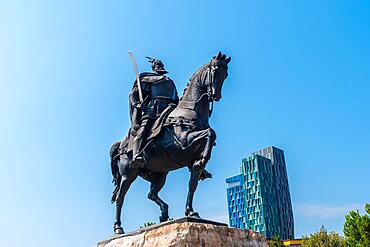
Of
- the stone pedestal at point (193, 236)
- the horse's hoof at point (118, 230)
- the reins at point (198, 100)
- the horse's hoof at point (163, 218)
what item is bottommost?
the stone pedestal at point (193, 236)

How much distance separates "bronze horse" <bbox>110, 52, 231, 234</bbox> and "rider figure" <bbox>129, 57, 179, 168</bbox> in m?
0.21

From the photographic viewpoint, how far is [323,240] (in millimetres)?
33562

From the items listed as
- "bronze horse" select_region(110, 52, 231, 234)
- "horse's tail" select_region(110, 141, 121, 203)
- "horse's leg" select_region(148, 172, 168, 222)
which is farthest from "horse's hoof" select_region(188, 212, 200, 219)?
"horse's tail" select_region(110, 141, 121, 203)

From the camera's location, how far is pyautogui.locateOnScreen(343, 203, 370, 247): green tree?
23.1 meters

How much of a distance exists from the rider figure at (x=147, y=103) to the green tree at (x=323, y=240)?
1072 inches

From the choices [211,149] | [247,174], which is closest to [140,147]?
[211,149]

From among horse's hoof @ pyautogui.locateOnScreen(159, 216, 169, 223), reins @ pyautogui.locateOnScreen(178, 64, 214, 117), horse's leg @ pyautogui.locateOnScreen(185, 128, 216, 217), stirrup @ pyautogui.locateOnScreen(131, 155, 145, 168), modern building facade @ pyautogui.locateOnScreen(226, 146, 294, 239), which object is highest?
modern building facade @ pyautogui.locateOnScreen(226, 146, 294, 239)

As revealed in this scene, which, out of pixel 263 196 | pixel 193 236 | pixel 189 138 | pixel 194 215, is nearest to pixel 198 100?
pixel 189 138

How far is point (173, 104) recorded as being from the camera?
888 centimetres

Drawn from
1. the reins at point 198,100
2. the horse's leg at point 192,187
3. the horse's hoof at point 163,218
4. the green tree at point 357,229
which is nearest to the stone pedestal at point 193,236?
the horse's leg at point 192,187

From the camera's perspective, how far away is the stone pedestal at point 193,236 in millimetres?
6637

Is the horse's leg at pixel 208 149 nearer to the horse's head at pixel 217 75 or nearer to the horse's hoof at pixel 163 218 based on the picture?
the horse's head at pixel 217 75

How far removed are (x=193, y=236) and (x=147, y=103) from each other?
3306 millimetres

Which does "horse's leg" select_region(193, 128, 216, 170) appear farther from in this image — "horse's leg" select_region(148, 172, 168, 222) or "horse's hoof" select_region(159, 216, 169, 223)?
"horse's leg" select_region(148, 172, 168, 222)
